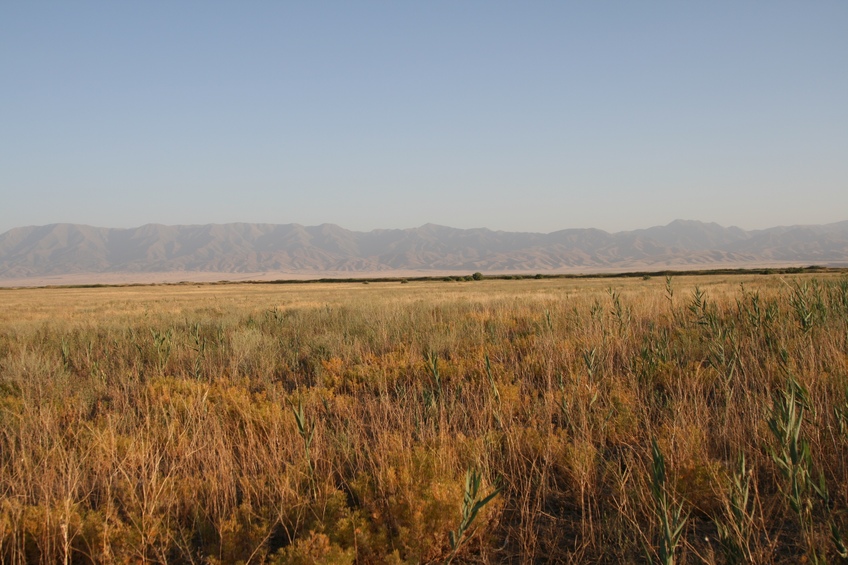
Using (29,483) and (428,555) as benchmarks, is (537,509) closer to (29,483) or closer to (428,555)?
(428,555)

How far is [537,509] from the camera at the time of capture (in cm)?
331

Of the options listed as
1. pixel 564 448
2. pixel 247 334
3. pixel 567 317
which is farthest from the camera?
pixel 567 317

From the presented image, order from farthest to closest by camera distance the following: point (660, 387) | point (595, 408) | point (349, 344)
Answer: point (349, 344) < point (660, 387) < point (595, 408)

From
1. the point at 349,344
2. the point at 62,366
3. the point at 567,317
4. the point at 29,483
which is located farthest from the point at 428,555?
the point at 567,317

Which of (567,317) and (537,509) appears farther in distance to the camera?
(567,317)

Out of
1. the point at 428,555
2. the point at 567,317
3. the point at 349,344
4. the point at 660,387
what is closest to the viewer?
the point at 428,555

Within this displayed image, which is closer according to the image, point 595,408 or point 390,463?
point 390,463

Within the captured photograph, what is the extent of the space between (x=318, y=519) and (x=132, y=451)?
198cm

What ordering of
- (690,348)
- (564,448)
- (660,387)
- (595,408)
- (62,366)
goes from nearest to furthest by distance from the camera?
1. (564,448)
2. (595,408)
3. (660,387)
4. (690,348)
5. (62,366)

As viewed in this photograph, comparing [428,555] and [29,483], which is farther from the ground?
[29,483]

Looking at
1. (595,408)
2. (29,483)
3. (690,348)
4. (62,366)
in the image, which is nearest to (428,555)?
(595,408)

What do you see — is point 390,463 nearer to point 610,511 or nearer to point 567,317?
point 610,511

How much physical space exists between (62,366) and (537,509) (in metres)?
7.97

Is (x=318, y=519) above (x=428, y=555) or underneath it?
above
